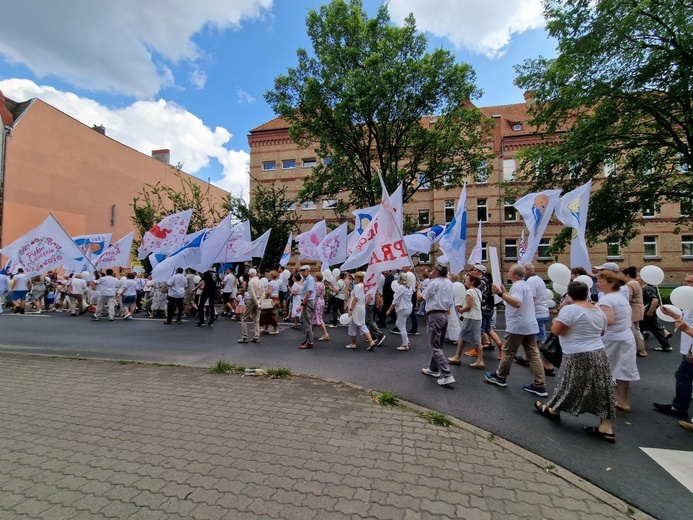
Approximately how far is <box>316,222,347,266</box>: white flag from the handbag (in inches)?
278

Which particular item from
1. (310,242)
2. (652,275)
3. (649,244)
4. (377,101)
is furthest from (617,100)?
(649,244)

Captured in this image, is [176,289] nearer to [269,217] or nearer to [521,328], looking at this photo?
[521,328]

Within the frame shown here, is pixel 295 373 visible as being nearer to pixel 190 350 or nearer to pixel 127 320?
pixel 190 350

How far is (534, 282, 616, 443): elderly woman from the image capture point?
3779 millimetres

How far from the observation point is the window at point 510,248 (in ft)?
99.9

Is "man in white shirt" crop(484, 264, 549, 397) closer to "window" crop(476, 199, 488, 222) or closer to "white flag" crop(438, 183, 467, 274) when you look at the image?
"white flag" crop(438, 183, 467, 274)

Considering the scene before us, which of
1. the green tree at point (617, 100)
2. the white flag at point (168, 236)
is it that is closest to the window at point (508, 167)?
the green tree at point (617, 100)

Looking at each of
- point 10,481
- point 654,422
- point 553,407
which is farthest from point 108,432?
point 654,422

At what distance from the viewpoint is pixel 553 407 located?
13.6ft

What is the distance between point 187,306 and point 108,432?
33.8ft

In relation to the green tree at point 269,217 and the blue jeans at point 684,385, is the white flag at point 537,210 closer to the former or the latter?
the blue jeans at point 684,385

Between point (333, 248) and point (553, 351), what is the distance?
7.73 m

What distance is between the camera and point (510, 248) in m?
30.7

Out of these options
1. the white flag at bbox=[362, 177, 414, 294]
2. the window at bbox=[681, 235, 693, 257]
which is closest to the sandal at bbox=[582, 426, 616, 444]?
the white flag at bbox=[362, 177, 414, 294]
